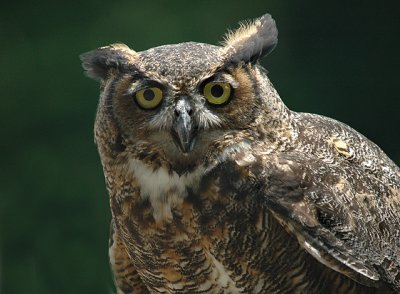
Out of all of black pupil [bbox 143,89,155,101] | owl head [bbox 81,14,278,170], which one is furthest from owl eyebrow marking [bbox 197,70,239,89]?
black pupil [bbox 143,89,155,101]

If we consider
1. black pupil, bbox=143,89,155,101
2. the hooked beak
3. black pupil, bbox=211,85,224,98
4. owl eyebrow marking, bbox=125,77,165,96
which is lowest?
the hooked beak

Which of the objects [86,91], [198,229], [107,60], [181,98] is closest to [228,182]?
[198,229]

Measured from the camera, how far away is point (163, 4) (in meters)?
4.18

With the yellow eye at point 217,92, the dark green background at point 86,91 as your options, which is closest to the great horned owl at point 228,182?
the yellow eye at point 217,92

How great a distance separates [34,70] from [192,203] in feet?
7.83

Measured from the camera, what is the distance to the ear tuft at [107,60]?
2016 millimetres

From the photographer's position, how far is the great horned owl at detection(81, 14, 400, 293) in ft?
6.37

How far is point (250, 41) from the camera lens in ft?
6.79

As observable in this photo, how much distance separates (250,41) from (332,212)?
44cm

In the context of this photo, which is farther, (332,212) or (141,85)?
(332,212)

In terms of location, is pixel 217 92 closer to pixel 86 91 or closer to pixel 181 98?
pixel 181 98

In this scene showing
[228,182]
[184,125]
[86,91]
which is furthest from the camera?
[86,91]

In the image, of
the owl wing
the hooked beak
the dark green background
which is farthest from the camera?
the dark green background

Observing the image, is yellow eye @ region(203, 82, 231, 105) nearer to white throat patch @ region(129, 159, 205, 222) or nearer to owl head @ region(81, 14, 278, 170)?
owl head @ region(81, 14, 278, 170)
